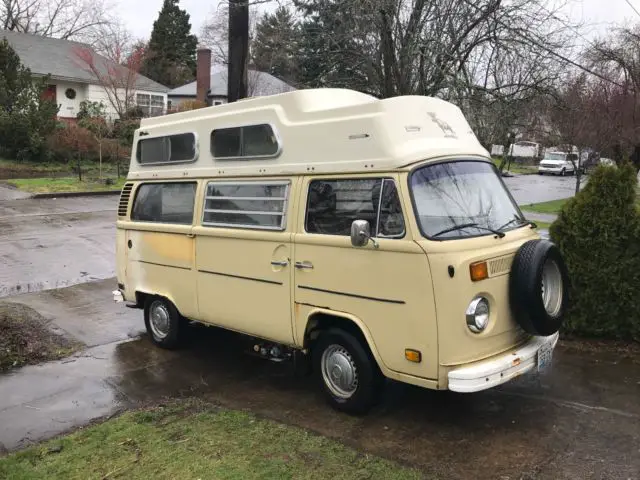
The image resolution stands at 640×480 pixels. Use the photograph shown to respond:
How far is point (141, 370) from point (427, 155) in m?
3.82

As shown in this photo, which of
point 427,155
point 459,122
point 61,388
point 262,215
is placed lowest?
point 61,388

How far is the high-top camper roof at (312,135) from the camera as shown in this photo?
14.9 feet

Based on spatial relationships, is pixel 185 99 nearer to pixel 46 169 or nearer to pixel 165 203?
pixel 46 169

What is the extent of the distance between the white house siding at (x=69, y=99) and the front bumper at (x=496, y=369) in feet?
122

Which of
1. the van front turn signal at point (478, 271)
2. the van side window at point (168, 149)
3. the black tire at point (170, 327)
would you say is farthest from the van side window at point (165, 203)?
the van front turn signal at point (478, 271)

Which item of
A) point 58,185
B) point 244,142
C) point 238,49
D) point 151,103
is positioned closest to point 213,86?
point 151,103

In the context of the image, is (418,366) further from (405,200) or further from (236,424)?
(236,424)

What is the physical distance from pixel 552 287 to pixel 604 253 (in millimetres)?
1833

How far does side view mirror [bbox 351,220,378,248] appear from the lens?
429cm

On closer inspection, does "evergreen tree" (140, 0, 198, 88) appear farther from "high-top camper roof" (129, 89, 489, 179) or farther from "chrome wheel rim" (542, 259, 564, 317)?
"chrome wheel rim" (542, 259, 564, 317)

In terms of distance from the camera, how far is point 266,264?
5289 mm

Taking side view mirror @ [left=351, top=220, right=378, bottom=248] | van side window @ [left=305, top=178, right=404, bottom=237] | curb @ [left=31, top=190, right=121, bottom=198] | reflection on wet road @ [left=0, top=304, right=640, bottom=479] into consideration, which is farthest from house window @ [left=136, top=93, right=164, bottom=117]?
side view mirror @ [left=351, top=220, right=378, bottom=248]

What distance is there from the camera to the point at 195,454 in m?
4.18

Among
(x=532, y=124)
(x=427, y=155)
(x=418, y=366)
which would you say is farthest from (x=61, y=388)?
(x=532, y=124)
